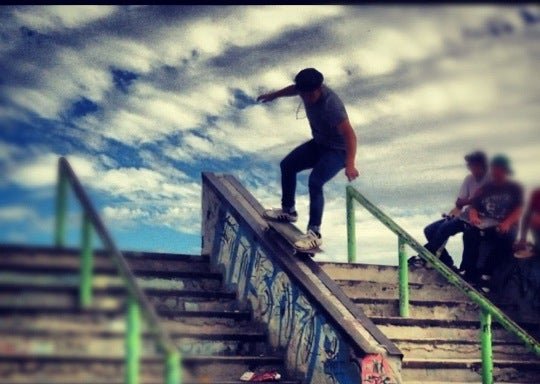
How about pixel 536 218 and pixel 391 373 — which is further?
pixel 536 218

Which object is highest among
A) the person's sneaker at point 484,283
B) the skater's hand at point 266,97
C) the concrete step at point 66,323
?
the skater's hand at point 266,97

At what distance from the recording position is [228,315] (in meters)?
7.07

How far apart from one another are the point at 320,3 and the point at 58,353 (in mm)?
2967

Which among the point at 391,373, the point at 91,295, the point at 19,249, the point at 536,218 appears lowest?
the point at 391,373

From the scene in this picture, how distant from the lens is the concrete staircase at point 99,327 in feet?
16.2

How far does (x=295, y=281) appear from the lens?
6.66 meters

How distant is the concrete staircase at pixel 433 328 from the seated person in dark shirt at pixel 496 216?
0.55 metres

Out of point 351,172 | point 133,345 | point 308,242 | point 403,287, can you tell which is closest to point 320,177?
point 351,172

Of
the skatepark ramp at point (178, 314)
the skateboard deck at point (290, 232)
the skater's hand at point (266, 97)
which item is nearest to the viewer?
the skatepark ramp at point (178, 314)

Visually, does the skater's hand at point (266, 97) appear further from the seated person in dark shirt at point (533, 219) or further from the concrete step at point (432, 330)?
the seated person in dark shirt at point (533, 219)

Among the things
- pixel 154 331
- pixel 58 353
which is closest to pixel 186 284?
pixel 58 353

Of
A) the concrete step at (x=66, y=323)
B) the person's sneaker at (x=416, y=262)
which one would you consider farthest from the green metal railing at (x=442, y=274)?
the concrete step at (x=66, y=323)

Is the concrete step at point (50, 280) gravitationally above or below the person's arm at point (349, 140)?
below

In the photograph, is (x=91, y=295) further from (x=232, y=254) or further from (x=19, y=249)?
(x=232, y=254)
